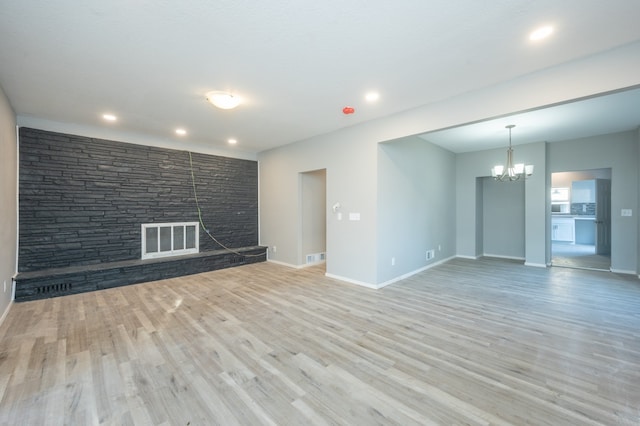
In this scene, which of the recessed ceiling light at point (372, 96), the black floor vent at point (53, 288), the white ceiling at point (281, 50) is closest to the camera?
the white ceiling at point (281, 50)

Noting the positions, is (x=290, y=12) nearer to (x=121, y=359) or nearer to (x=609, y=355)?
(x=121, y=359)

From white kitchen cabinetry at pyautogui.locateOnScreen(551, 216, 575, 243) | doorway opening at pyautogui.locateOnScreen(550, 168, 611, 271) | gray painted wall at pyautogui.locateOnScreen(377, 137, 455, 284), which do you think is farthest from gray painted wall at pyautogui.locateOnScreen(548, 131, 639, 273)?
white kitchen cabinetry at pyautogui.locateOnScreen(551, 216, 575, 243)

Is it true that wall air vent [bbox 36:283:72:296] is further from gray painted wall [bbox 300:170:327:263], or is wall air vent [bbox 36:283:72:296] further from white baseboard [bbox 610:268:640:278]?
white baseboard [bbox 610:268:640:278]

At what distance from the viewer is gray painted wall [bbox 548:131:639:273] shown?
5.02 metres

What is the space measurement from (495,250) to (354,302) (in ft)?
17.5

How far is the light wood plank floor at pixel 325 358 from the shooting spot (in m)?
1.70

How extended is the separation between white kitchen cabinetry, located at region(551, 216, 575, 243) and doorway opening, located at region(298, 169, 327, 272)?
321 inches

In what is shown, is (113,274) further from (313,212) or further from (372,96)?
(372,96)

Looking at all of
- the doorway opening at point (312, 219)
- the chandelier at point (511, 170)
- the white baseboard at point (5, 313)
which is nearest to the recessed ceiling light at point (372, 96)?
the doorway opening at point (312, 219)

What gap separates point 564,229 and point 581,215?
64 cm

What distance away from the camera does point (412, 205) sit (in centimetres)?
511

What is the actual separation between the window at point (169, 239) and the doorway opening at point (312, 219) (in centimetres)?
235

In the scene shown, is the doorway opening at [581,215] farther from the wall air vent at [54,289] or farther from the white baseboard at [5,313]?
the white baseboard at [5,313]

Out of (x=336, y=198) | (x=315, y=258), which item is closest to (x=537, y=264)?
(x=336, y=198)
